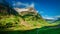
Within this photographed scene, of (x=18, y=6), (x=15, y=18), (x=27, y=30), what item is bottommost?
(x=27, y=30)

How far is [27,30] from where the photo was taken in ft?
11.8

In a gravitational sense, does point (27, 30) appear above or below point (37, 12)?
below

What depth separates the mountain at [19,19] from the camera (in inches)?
142

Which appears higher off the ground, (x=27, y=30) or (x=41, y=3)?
(x=41, y=3)

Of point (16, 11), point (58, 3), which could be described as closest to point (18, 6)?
point (16, 11)

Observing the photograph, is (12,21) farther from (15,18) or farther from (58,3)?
(58,3)

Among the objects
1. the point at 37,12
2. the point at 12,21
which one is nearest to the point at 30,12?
the point at 37,12

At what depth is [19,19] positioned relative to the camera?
143 inches

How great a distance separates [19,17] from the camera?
12.0 ft

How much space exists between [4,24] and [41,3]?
2.63 feet

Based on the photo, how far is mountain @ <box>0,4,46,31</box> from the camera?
360 cm

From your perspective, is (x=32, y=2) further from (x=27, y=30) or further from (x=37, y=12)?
(x=27, y=30)

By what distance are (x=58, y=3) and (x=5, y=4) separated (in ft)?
3.29

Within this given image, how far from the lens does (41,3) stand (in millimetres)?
3605
